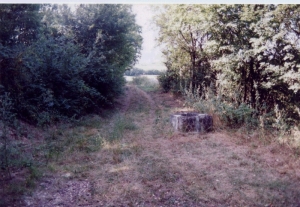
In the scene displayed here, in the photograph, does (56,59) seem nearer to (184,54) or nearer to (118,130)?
(118,130)

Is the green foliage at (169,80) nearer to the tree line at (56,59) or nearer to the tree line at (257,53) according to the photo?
the tree line at (56,59)

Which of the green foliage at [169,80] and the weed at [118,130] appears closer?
the weed at [118,130]

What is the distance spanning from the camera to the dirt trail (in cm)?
412

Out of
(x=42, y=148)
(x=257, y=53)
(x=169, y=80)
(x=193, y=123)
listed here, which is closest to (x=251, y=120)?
(x=193, y=123)

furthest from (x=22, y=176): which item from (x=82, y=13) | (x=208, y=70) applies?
(x=208, y=70)

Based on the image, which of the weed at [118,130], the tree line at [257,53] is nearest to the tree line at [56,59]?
the weed at [118,130]

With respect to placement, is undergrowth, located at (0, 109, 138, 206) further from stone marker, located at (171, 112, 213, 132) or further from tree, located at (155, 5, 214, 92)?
tree, located at (155, 5, 214, 92)

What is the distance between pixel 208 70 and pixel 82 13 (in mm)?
7227

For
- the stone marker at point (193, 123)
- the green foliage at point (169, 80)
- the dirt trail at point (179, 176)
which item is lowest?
the dirt trail at point (179, 176)

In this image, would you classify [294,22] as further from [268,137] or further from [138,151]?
[138,151]

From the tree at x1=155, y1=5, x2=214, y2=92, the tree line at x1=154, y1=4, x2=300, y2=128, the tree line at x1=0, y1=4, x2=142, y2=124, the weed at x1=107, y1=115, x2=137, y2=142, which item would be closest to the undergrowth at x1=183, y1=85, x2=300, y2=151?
the tree line at x1=154, y1=4, x2=300, y2=128

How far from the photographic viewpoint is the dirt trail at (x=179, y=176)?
4.12 metres

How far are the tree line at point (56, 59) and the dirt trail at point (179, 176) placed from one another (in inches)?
79.8

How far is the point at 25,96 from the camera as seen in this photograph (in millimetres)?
8438
